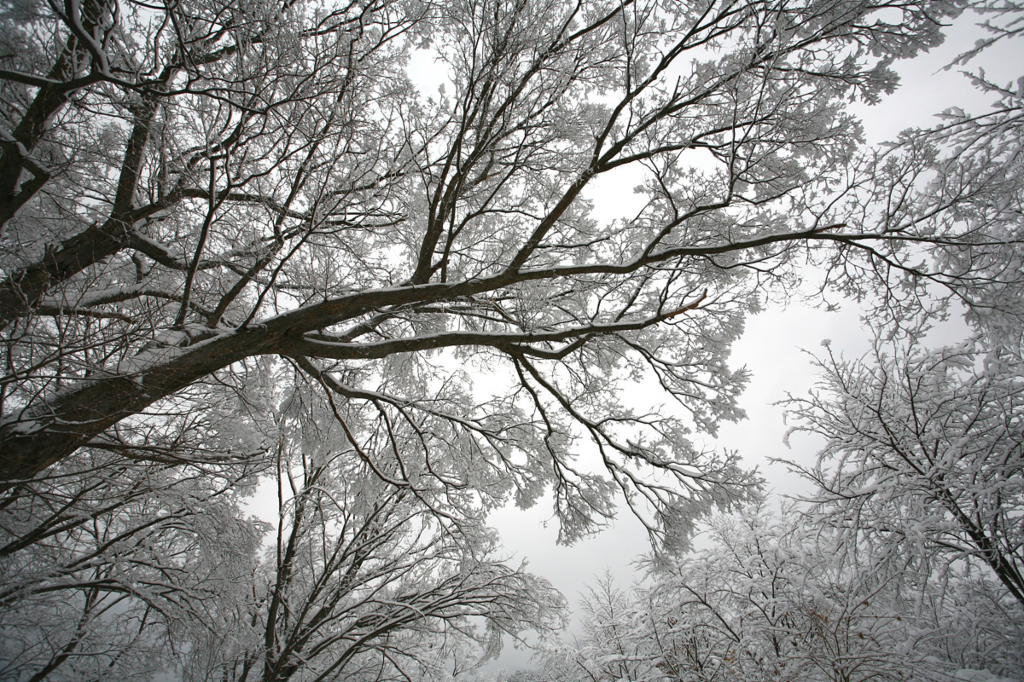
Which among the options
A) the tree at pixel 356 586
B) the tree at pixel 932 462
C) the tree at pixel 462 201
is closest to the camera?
the tree at pixel 462 201

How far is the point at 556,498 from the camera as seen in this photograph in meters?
5.22

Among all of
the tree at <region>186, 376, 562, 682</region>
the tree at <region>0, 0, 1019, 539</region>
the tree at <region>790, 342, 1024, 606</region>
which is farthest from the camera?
the tree at <region>186, 376, 562, 682</region>

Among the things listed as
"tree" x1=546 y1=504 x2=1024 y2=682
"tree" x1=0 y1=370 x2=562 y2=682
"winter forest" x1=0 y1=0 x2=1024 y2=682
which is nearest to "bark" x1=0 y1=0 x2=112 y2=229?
"winter forest" x1=0 y1=0 x2=1024 y2=682

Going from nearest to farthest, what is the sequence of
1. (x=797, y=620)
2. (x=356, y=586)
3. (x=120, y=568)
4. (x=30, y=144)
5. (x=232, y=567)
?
(x=30, y=144) → (x=120, y=568) → (x=232, y=567) → (x=797, y=620) → (x=356, y=586)

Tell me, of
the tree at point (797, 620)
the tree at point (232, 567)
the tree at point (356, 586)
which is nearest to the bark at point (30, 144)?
the tree at point (232, 567)

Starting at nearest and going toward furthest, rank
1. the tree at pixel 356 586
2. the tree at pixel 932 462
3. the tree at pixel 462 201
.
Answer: the tree at pixel 462 201 < the tree at pixel 932 462 < the tree at pixel 356 586

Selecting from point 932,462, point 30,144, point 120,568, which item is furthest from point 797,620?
point 30,144

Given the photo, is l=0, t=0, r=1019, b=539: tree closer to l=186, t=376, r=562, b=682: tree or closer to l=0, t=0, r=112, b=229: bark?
l=0, t=0, r=112, b=229: bark

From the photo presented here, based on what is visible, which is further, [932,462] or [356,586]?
[356,586]

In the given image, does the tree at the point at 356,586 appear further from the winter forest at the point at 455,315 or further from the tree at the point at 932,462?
the tree at the point at 932,462

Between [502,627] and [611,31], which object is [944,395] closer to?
[611,31]

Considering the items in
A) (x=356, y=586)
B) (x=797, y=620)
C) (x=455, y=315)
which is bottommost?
(x=797, y=620)

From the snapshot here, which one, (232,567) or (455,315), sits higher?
(455,315)

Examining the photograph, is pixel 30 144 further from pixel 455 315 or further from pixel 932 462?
pixel 932 462
